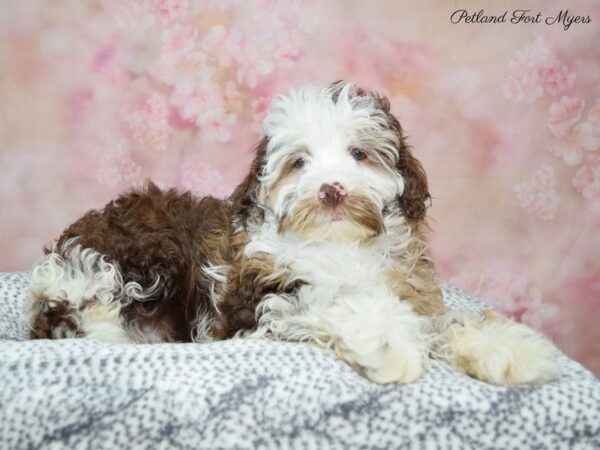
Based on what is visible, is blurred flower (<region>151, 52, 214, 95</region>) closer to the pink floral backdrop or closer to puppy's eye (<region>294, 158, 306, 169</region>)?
the pink floral backdrop

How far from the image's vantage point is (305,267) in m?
3.80

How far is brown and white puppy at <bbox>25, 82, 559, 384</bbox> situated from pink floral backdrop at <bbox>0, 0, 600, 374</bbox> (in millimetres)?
1681

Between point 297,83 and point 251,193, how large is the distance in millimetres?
2188

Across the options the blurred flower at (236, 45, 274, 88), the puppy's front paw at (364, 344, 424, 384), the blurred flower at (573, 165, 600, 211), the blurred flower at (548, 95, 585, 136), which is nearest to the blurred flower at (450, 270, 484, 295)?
the blurred flower at (573, 165, 600, 211)

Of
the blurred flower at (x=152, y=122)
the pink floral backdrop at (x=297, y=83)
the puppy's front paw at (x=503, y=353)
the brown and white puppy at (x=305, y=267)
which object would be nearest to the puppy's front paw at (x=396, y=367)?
the brown and white puppy at (x=305, y=267)

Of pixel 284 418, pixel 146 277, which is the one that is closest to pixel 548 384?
pixel 284 418

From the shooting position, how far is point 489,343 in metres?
3.51

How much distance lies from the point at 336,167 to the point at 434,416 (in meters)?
1.21

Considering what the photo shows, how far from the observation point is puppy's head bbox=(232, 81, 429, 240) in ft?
12.1

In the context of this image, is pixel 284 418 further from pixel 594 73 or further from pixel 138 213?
pixel 594 73

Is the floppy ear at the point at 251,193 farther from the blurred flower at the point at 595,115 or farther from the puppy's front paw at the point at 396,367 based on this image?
the blurred flower at the point at 595,115

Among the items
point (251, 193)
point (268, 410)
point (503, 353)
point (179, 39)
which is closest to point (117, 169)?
point (179, 39)

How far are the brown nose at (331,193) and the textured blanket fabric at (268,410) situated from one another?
29.4 inches

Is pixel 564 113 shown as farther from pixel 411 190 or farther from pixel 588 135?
pixel 411 190
